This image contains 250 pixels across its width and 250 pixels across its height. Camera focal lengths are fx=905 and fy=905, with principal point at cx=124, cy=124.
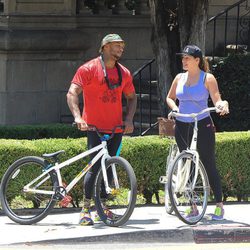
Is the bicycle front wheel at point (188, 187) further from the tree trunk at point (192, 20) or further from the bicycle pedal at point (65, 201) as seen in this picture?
the tree trunk at point (192, 20)

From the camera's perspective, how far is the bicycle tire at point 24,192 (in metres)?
8.81

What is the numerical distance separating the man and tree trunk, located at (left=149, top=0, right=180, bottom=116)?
4.17m

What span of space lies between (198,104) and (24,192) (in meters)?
1.95

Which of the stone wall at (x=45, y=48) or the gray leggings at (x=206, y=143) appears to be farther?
the stone wall at (x=45, y=48)

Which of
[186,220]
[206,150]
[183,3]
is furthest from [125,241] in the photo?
[183,3]

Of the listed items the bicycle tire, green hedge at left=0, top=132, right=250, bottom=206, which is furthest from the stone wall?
the bicycle tire

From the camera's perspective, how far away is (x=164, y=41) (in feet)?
A: 42.8

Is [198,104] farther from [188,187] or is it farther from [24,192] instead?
[24,192]

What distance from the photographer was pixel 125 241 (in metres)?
8.33

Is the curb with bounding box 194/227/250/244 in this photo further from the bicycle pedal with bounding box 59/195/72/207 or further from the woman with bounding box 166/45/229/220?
the bicycle pedal with bounding box 59/195/72/207

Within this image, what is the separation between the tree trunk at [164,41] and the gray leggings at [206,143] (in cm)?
388

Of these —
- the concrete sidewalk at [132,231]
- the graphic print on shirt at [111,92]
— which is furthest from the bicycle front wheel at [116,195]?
the graphic print on shirt at [111,92]

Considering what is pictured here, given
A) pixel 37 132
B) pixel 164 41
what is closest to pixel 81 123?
pixel 164 41

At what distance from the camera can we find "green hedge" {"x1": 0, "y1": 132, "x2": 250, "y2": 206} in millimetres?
9547
